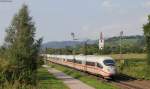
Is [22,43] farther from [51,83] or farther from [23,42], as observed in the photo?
[51,83]

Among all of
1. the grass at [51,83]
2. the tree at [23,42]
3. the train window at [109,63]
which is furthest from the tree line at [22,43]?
the train window at [109,63]

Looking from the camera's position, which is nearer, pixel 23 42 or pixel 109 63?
pixel 23 42

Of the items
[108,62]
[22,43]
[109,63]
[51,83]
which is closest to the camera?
[51,83]

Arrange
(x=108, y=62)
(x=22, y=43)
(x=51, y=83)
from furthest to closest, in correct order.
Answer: (x=108, y=62), (x=22, y=43), (x=51, y=83)

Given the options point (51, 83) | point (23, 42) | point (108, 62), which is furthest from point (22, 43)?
point (108, 62)

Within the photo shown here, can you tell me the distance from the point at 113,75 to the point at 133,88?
1162 centimetres

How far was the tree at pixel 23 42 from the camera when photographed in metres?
46.6

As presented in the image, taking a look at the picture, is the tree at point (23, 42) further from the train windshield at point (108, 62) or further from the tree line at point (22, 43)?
the train windshield at point (108, 62)

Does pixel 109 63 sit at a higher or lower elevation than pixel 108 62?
lower

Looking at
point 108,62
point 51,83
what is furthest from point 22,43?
point 108,62

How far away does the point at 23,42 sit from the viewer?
4838 centimetres

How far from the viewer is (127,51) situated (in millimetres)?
137875

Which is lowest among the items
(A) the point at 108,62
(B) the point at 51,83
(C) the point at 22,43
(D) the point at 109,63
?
(B) the point at 51,83

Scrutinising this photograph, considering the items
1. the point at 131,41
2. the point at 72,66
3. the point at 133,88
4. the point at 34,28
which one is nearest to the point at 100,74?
the point at 34,28
